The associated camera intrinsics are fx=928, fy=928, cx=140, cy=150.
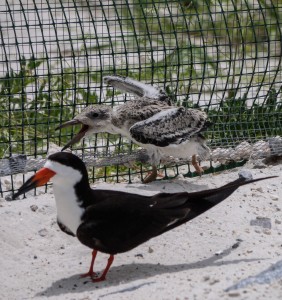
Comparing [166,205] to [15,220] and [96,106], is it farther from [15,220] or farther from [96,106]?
[96,106]

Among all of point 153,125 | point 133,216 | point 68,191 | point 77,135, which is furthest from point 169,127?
point 68,191

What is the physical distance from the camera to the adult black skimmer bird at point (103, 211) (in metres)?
5.24

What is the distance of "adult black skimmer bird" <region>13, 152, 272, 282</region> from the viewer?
5238 mm

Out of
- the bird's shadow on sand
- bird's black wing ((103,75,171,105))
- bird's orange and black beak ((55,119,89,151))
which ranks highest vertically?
bird's black wing ((103,75,171,105))

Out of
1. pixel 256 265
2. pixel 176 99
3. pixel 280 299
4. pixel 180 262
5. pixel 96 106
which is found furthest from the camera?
pixel 176 99

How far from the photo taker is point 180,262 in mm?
5578

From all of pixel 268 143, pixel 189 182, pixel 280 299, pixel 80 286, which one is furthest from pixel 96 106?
pixel 280 299

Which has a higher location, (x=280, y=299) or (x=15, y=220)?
(x=280, y=299)

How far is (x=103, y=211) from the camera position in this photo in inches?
208

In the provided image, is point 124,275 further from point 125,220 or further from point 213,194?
point 213,194

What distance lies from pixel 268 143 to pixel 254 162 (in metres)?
0.22

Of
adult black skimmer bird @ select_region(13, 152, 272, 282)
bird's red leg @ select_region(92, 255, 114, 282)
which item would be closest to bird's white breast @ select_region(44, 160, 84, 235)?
adult black skimmer bird @ select_region(13, 152, 272, 282)

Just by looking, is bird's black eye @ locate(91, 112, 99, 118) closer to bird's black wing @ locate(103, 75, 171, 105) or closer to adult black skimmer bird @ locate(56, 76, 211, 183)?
adult black skimmer bird @ locate(56, 76, 211, 183)

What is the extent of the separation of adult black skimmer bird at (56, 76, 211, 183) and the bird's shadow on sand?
150 cm
